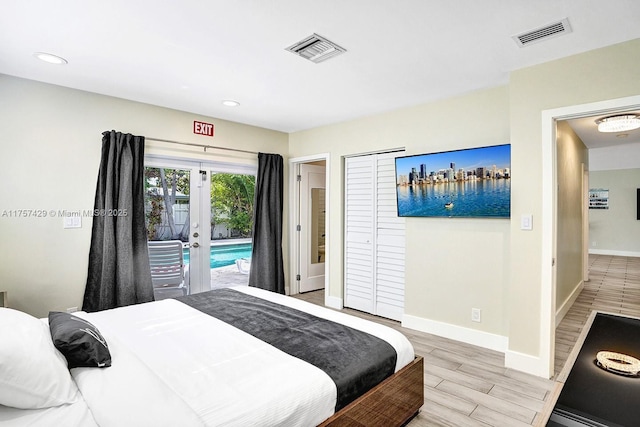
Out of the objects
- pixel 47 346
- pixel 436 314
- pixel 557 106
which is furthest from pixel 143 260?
pixel 557 106

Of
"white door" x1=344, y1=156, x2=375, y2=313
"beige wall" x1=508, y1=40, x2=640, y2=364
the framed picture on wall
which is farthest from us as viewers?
the framed picture on wall

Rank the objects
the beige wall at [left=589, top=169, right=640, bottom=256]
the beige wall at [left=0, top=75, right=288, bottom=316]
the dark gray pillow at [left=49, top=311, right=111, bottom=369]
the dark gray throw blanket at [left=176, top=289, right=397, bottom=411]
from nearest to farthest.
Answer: the dark gray pillow at [left=49, top=311, right=111, bottom=369] < the dark gray throw blanket at [left=176, top=289, right=397, bottom=411] < the beige wall at [left=0, top=75, right=288, bottom=316] < the beige wall at [left=589, top=169, right=640, bottom=256]

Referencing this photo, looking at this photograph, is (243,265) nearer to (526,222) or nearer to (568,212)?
(526,222)

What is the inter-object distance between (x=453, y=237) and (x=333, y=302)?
1945 millimetres

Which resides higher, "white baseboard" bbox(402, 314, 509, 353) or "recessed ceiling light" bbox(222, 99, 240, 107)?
"recessed ceiling light" bbox(222, 99, 240, 107)

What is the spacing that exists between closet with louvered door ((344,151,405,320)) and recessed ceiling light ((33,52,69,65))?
3108 millimetres

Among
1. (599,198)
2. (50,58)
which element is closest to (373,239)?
(50,58)

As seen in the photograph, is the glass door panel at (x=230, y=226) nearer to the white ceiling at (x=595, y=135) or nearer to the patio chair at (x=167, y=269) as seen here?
the patio chair at (x=167, y=269)

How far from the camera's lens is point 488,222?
3.23 metres

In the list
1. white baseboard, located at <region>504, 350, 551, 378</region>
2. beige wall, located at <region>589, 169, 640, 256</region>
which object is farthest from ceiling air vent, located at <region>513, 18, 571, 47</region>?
beige wall, located at <region>589, 169, 640, 256</region>

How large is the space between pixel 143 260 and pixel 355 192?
8.66 feet

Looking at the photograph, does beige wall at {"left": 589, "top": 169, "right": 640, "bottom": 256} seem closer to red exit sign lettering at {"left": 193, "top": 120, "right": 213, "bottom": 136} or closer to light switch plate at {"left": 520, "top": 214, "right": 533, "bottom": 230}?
light switch plate at {"left": 520, "top": 214, "right": 533, "bottom": 230}

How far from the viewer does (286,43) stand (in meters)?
2.35

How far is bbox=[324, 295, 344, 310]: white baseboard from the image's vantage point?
4.57 m
